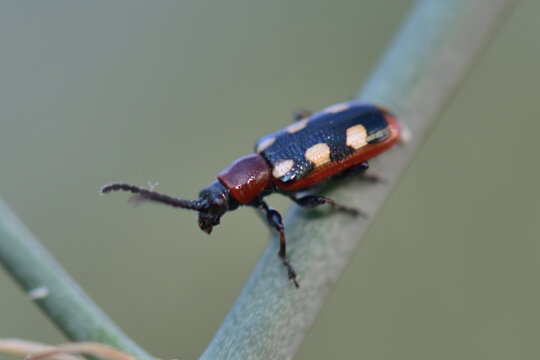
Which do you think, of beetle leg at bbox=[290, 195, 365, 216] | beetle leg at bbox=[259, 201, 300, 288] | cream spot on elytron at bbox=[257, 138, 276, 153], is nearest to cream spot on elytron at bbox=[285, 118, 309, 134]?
cream spot on elytron at bbox=[257, 138, 276, 153]

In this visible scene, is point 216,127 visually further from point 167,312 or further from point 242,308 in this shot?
point 242,308

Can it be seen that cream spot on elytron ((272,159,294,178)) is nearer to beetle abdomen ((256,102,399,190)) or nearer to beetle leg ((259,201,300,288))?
beetle abdomen ((256,102,399,190))

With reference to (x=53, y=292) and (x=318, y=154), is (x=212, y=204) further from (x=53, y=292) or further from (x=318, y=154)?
(x=53, y=292)

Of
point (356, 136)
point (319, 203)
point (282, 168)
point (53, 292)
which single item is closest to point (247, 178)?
point (282, 168)

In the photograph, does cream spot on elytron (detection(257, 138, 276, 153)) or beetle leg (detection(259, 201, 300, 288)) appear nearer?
beetle leg (detection(259, 201, 300, 288))

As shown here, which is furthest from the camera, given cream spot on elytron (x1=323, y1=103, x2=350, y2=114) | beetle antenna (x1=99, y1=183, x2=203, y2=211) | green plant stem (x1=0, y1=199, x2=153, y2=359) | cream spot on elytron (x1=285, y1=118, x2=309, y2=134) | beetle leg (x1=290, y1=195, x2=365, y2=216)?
cream spot on elytron (x1=285, y1=118, x2=309, y2=134)

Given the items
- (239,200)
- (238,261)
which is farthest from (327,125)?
(238,261)
